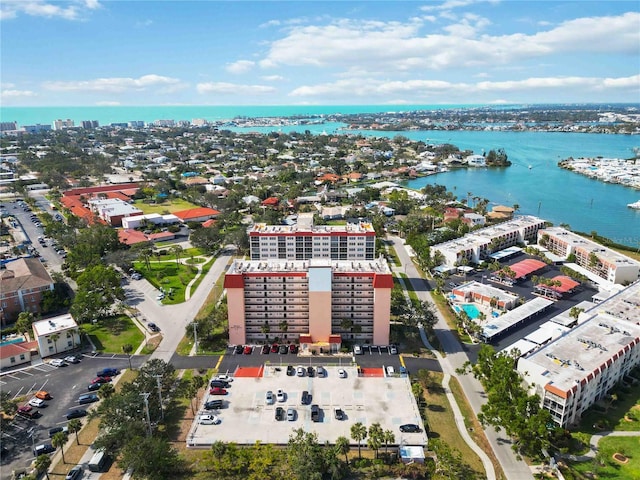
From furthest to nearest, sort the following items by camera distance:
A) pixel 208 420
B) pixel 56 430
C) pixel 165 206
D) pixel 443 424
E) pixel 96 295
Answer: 1. pixel 165 206
2. pixel 96 295
3. pixel 208 420
4. pixel 443 424
5. pixel 56 430

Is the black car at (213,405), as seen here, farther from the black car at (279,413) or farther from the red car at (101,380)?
the red car at (101,380)

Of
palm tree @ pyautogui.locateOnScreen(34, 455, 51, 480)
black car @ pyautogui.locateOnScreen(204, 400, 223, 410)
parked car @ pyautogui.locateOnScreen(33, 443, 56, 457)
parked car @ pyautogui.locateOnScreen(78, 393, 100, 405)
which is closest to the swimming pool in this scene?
black car @ pyautogui.locateOnScreen(204, 400, 223, 410)

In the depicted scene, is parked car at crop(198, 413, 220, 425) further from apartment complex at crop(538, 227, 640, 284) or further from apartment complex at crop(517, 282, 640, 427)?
apartment complex at crop(538, 227, 640, 284)

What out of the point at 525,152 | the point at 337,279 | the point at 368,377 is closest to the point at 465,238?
the point at 337,279

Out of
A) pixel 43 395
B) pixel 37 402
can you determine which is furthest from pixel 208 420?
pixel 43 395

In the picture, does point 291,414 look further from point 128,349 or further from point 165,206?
point 165,206

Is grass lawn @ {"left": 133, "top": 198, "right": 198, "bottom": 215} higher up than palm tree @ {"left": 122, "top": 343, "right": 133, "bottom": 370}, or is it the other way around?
grass lawn @ {"left": 133, "top": 198, "right": 198, "bottom": 215}
